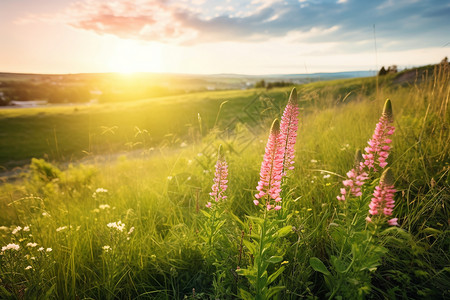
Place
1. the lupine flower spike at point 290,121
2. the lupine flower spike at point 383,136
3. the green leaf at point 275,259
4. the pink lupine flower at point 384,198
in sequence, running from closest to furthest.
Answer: the pink lupine flower at point 384,198 < the green leaf at point 275,259 < the lupine flower spike at point 383,136 < the lupine flower spike at point 290,121

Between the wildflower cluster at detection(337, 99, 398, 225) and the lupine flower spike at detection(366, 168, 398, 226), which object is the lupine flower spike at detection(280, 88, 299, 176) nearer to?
the wildflower cluster at detection(337, 99, 398, 225)

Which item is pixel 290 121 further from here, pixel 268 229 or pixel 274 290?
pixel 274 290

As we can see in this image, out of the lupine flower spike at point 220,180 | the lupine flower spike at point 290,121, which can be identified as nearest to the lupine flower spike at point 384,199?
the lupine flower spike at point 290,121

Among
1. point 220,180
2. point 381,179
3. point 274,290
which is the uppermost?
point 381,179

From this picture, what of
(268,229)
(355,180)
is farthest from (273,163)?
(355,180)

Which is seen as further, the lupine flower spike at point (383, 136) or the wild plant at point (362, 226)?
the lupine flower spike at point (383, 136)

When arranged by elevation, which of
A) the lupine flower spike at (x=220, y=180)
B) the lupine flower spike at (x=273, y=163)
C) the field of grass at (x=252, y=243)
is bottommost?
the field of grass at (x=252, y=243)

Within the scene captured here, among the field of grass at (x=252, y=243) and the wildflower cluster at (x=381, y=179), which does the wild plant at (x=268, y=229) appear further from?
the wildflower cluster at (x=381, y=179)

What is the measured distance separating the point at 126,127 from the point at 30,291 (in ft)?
60.2

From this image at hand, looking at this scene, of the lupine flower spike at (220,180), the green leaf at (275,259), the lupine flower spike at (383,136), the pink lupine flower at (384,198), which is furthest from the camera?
the lupine flower spike at (220,180)

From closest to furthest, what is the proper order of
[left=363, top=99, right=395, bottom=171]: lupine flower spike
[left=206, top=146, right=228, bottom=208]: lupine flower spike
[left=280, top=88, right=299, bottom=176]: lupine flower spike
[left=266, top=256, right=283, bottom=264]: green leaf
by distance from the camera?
[left=266, top=256, right=283, bottom=264]: green leaf
[left=363, top=99, right=395, bottom=171]: lupine flower spike
[left=280, top=88, right=299, bottom=176]: lupine flower spike
[left=206, top=146, right=228, bottom=208]: lupine flower spike

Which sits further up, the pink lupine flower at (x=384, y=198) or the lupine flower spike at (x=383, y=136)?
the lupine flower spike at (x=383, y=136)

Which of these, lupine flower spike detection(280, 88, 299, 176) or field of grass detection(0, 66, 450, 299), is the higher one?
lupine flower spike detection(280, 88, 299, 176)

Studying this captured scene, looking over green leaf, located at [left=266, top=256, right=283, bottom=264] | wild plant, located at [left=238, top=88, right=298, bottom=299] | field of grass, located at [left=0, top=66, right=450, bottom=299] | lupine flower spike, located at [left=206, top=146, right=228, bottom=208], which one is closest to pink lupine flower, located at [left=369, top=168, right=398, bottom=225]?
field of grass, located at [left=0, top=66, right=450, bottom=299]
